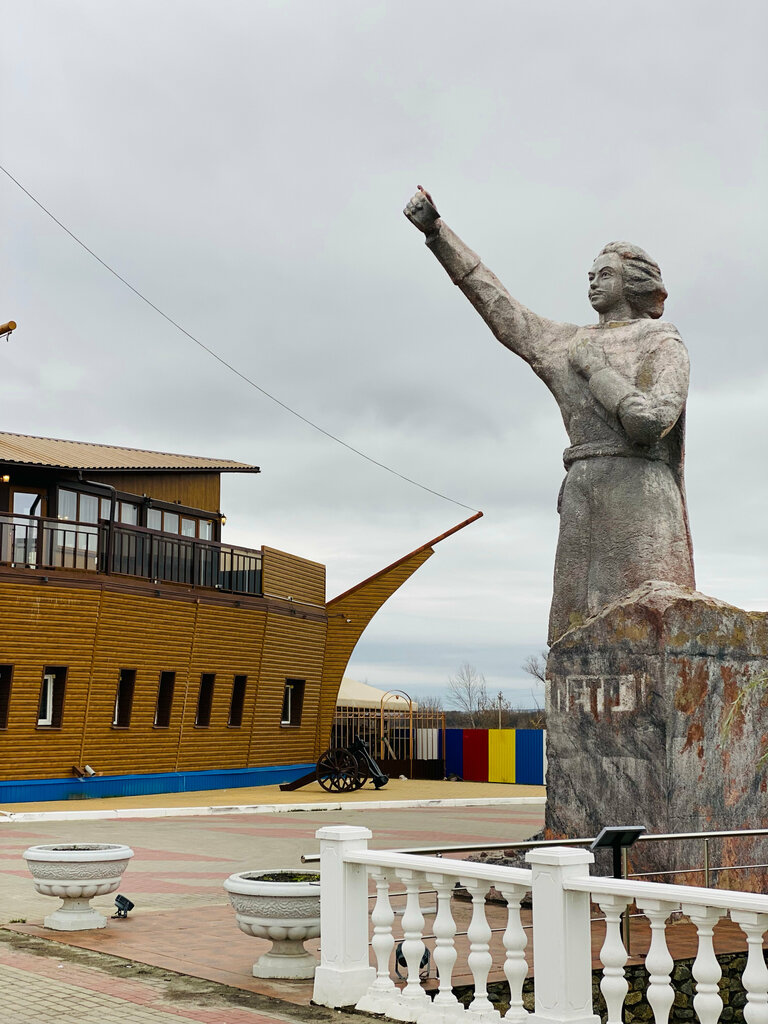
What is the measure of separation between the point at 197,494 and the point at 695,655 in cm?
2269

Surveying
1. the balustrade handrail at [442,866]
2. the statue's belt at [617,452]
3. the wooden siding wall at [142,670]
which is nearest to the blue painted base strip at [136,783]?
the wooden siding wall at [142,670]

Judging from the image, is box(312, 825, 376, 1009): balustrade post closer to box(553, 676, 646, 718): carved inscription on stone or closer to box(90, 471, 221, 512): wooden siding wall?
box(553, 676, 646, 718): carved inscription on stone

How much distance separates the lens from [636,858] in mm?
8406

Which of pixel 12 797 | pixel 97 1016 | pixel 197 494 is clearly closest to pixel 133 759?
pixel 12 797

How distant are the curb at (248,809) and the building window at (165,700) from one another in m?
4.39

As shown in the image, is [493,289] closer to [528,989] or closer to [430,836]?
[528,989]

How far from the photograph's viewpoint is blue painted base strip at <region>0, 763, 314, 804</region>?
21.7 m

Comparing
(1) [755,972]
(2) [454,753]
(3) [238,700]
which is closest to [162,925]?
(1) [755,972]

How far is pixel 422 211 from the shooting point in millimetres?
9859

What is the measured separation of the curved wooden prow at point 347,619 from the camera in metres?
31.3

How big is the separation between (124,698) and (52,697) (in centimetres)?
174

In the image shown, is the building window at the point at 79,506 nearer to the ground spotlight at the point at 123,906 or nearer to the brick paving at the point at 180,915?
the brick paving at the point at 180,915

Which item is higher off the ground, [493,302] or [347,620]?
[493,302]

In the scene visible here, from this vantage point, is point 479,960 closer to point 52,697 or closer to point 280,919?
point 280,919
